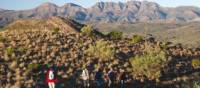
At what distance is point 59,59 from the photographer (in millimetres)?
42188

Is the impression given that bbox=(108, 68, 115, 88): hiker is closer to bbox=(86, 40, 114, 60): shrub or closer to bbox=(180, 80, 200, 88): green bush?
bbox=(180, 80, 200, 88): green bush

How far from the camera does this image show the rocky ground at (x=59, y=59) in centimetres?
3675

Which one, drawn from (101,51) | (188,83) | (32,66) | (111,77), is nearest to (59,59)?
(32,66)

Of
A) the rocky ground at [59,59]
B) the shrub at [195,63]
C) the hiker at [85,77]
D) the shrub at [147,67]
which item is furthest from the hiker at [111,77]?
Answer: the shrub at [195,63]

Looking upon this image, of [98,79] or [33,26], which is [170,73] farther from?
[33,26]

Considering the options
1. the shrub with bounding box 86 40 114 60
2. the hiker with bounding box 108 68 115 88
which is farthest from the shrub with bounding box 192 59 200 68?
the hiker with bounding box 108 68 115 88

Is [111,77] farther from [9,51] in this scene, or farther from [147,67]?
[9,51]

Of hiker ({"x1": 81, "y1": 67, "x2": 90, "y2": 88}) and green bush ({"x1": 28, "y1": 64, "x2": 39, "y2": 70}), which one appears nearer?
hiker ({"x1": 81, "y1": 67, "x2": 90, "y2": 88})

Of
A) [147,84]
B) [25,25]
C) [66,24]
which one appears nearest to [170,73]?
[147,84]

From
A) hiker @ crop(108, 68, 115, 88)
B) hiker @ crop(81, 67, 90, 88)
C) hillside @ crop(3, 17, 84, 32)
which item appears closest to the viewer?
hiker @ crop(81, 67, 90, 88)

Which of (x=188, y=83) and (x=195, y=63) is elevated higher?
(x=188, y=83)

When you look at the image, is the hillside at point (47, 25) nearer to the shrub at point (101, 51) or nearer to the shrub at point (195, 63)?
the shrub at point (101, 51)

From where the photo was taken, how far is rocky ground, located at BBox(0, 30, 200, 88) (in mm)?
36750

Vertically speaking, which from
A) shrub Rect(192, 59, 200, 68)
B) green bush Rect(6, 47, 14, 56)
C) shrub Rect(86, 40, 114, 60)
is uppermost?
green bush Rect(6, 47, 14, 56)
